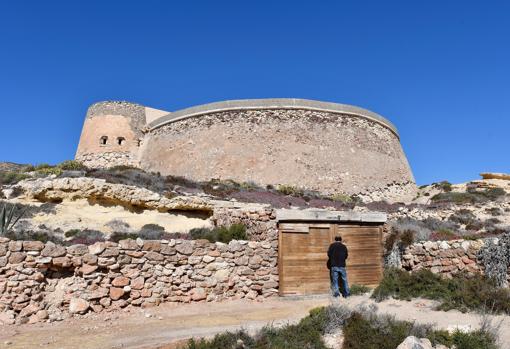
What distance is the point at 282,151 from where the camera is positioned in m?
30.4

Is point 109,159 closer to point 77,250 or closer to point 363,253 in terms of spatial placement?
→ point 77,250

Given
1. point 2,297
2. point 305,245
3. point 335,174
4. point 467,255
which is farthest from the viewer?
point 335,174

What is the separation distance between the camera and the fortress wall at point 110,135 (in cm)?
3469

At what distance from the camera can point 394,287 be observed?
10258 millimetres

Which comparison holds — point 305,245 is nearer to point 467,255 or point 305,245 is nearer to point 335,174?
point 467,255

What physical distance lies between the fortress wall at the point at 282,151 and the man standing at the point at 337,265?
18.1 meters

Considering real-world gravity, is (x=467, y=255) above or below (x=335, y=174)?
below

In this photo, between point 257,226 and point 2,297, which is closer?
point 2,297

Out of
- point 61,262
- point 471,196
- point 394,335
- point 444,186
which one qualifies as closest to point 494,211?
point 471,196

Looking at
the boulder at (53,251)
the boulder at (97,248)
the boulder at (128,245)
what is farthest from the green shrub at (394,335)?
the boulder at (53,251)

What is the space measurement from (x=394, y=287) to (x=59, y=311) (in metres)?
7.94

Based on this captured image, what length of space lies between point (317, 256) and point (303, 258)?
1.43 feet

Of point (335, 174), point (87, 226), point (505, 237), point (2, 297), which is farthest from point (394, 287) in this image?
point (335, 174)

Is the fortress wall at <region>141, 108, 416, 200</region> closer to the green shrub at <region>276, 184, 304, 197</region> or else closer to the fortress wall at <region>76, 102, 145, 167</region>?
the green shrub at <region>276, 184, 304, 197</region>
